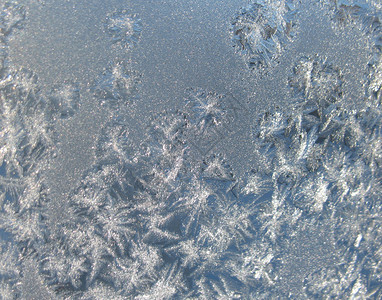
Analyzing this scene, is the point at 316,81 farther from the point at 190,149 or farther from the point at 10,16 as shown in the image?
the point at 10,16

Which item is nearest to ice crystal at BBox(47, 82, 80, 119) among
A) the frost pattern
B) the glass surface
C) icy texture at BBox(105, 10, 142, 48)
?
the glass surface

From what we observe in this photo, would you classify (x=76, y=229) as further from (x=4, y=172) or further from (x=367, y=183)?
(x=367, y=183)

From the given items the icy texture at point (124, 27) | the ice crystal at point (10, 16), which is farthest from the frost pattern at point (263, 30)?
the ice crystal at point (10, 16)

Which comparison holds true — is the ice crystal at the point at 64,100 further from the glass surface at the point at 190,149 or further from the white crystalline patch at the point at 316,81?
the white crystalline patch at the point at 316,81

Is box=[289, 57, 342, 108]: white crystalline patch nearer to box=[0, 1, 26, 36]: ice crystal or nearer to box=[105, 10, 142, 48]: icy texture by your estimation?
box=[105, 10, 142, 48]: icy texture

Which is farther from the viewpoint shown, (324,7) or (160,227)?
(324,7)

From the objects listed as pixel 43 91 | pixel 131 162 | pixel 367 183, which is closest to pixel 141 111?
pixel 131 162
